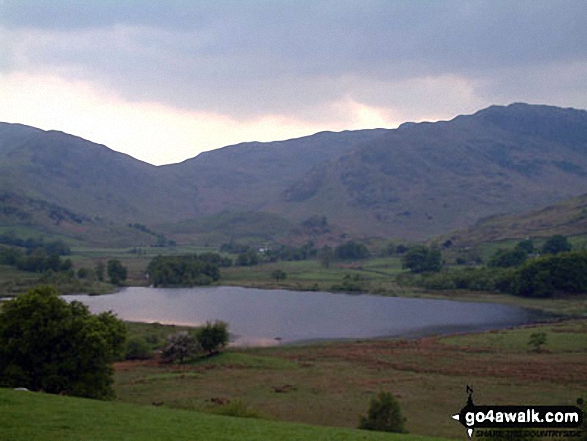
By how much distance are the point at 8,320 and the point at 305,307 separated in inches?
3425

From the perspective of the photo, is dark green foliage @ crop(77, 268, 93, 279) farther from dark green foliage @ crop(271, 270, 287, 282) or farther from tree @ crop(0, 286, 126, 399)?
tree @ crop(0, 286, 126, 399)

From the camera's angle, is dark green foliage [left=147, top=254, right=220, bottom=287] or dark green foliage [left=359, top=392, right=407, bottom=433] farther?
dark green foliage [left=147, top=254, right=220, bottom=287]

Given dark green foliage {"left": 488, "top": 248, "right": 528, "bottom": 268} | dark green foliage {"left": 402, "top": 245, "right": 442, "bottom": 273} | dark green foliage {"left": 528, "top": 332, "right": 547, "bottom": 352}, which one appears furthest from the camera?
dark green foliage {"left": 402, "top": 245, "right": 442, "bottom": 273}

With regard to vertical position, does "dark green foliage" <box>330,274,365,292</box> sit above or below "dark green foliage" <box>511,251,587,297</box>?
below

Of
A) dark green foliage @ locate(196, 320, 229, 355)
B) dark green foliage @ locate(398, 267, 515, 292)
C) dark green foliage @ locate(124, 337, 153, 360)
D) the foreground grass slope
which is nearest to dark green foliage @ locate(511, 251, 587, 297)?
dark green foliage @ locate(398, 267, 515, 292)

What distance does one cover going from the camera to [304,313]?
11806 centimetres

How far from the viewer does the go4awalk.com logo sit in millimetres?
22359

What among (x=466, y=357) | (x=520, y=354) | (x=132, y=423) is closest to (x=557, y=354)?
(x=520, y=354)

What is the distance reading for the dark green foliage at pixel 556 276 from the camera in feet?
437

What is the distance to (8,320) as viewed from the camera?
43.7 m

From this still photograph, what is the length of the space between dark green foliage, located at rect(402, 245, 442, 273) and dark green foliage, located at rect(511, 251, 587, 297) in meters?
42.4

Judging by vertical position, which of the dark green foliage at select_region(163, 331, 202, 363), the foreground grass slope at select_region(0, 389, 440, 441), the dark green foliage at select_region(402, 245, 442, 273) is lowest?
the dark green foliage at select_region(163, 331, 202, 363)

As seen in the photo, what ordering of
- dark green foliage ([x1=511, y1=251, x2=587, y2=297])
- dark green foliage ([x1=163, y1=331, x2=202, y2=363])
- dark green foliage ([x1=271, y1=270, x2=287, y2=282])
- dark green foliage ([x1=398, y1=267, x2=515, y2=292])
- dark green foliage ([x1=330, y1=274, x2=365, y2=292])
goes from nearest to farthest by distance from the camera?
dark green foliage ([x1=163, y1=331, x2=202, y2=363]), dark green foliage ([x1=511, y1=251, x2=587, y2=297]), dark green foliage ([x1=398, y1=267, x2=515, y2=292]), dark green foliage ([x1=330, y1=274, x2=365, y2=292]), dark green foliage ([x1=271, y1=270, x2=287, y2=282])

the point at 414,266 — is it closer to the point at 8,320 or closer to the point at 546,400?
the point at 546,400
